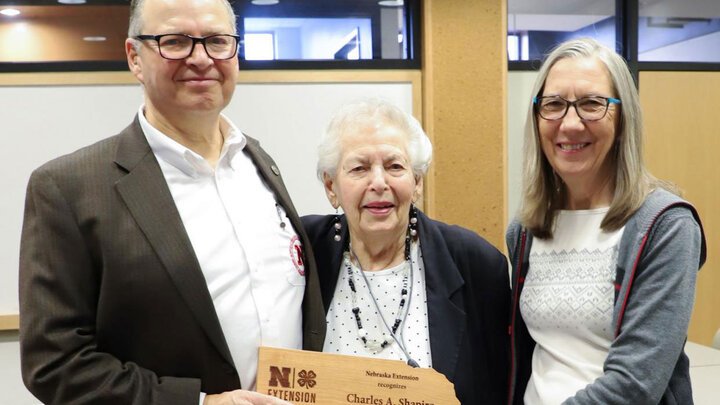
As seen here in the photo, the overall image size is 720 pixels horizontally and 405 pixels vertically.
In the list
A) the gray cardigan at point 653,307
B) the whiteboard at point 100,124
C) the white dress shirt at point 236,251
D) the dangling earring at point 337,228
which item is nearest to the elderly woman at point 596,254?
the gray cardigan at point 653,307

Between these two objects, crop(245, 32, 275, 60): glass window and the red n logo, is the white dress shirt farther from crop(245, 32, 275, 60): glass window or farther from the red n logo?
crop(245, 32, 275, 60): glass window

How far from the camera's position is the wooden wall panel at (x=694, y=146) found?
5402 mm

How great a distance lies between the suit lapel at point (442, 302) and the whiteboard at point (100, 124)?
89.0 inches

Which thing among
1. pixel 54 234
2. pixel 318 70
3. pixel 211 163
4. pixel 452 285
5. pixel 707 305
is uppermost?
pixel 318 70

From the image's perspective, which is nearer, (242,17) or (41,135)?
(41,135)

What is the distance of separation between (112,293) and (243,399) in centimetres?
39

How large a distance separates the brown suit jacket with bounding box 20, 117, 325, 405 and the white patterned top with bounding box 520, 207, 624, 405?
0.79 metres

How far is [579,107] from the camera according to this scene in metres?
1.70

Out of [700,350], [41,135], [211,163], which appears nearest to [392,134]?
[211,163]

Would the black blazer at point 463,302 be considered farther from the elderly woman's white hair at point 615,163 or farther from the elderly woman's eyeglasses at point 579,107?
the elderly woman's eyeglasses at point 579,107

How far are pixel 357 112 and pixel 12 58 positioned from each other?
10.8ft

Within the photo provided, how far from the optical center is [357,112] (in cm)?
200

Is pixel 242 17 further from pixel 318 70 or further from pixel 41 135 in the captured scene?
pixel 41 135

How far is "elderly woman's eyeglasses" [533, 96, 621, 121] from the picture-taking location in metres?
1.68
